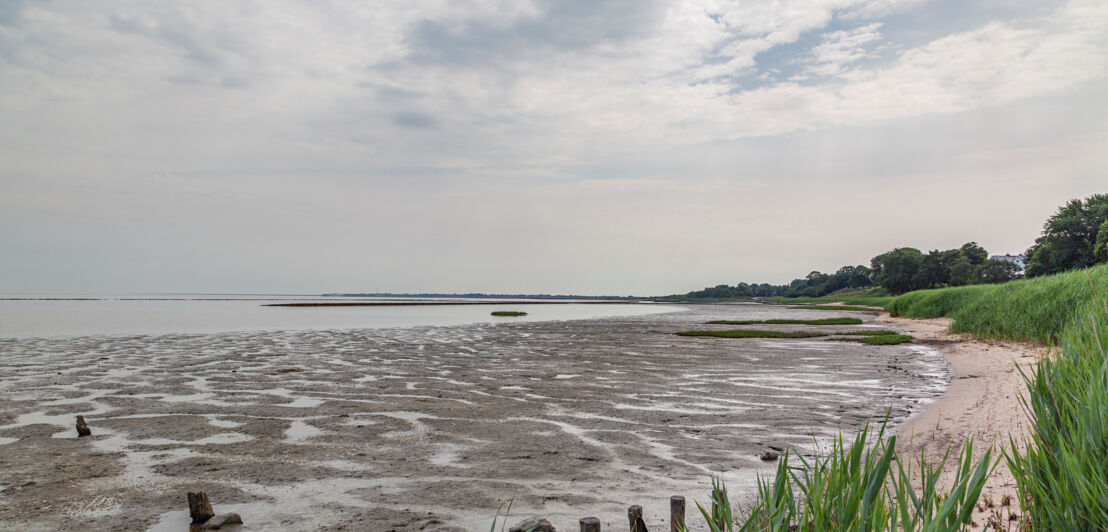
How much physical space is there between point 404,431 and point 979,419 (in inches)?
382

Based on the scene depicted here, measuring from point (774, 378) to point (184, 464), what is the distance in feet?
45.9

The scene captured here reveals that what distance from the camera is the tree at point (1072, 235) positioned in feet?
221

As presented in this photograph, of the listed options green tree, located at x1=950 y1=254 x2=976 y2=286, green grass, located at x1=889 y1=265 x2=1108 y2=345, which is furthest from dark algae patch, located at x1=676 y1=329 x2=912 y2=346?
green tree, located at x1=950 y1=254 x2=976 y2=286

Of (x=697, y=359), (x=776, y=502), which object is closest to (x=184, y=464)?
(x=776, y=502)

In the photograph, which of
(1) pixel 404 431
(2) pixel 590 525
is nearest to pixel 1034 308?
Result: (1) pixel 404 431

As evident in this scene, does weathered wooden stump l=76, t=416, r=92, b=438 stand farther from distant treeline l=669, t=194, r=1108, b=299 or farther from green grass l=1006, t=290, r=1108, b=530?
distant treeline l=669, t=194, r=1108, b=299

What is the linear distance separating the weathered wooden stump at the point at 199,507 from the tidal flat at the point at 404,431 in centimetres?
23

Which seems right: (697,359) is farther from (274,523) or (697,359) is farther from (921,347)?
(274,523)

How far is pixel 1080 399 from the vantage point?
4738 millimetres

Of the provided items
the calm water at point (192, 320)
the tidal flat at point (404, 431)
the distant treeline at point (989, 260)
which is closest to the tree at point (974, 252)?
the distant treeline at point (989, 260)

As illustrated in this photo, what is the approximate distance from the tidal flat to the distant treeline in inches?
740

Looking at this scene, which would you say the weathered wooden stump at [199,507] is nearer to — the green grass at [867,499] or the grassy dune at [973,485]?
the grassy dune at [973,485]

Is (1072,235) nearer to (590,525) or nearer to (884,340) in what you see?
(884,340)

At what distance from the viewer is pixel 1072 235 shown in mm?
69250
